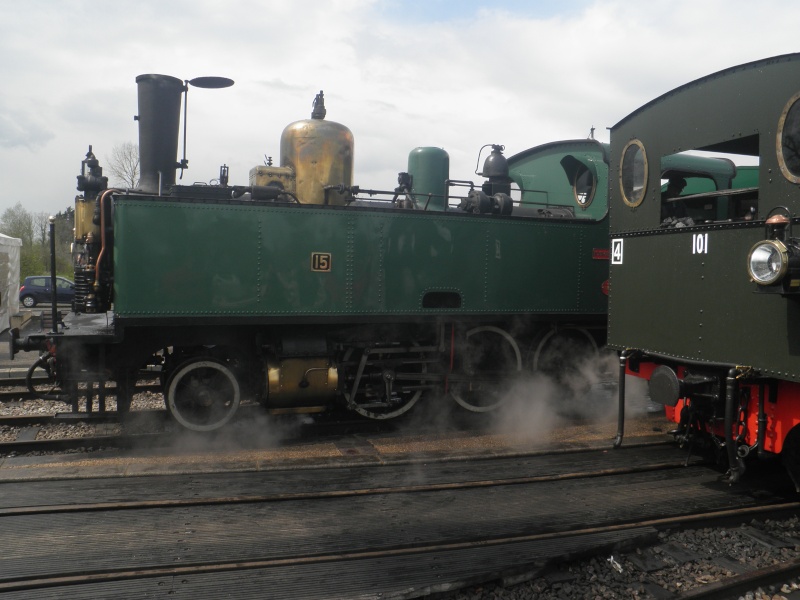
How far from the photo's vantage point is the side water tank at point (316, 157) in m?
6.94

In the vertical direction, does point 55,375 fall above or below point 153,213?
below

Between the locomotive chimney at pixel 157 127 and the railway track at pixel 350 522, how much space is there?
336 centimetres

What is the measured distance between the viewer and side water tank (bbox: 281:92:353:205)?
22.8 ft

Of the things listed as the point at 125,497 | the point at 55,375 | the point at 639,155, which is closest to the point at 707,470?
the point at 639,155

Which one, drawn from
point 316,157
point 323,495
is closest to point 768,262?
point 323,495

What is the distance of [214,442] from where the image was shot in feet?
20.1

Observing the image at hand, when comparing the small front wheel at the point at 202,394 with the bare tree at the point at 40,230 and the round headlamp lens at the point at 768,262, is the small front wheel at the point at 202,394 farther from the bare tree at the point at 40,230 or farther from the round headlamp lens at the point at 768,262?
the bare tree at the point at 40,230

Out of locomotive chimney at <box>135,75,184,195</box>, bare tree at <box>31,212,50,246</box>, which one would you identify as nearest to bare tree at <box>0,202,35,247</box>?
bare tree at <box>31,212,50,246</box>

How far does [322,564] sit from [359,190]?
3.88 metres

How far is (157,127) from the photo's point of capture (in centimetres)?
682

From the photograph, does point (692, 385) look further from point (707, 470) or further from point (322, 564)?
point (322, 564)

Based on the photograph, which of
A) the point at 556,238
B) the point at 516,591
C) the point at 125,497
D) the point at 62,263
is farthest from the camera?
the point at 62,263

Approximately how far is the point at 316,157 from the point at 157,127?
170cm

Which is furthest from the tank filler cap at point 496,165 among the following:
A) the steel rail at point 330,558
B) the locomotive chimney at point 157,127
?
the steel rail at point 330,558
